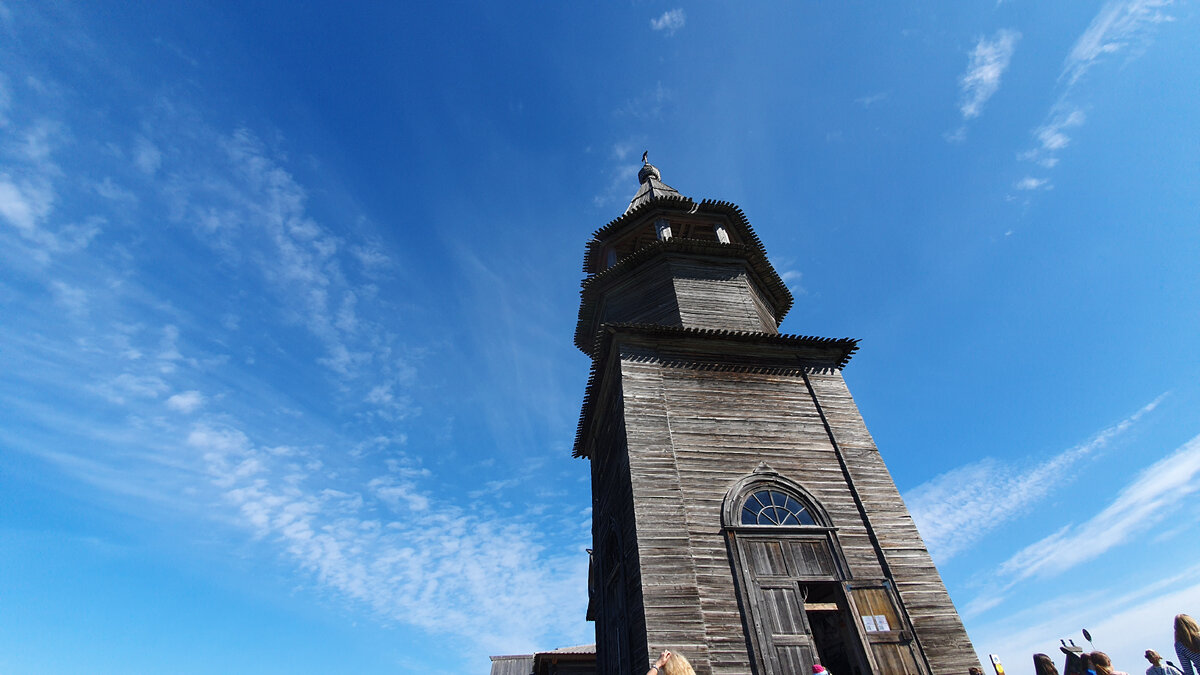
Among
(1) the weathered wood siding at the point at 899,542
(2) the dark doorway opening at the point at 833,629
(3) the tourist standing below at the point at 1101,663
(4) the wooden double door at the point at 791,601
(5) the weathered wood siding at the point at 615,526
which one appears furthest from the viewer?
(5) the weathered wood siding at the point at 615,526

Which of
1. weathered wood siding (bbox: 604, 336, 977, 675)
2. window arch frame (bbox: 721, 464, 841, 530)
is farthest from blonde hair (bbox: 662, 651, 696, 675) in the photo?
window arch frame (bbox: 721, 464, 841, 530)

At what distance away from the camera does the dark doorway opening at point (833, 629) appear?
32.7 ft

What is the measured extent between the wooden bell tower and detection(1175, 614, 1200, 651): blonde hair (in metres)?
4.82

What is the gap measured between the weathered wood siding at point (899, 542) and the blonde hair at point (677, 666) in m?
8.67

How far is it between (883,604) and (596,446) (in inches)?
338

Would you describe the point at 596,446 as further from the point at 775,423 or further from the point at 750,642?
the point at 750,642

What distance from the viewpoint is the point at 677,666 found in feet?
11.8

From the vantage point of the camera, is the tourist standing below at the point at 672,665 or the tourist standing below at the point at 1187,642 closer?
the tourist standing below at the point at 672,665

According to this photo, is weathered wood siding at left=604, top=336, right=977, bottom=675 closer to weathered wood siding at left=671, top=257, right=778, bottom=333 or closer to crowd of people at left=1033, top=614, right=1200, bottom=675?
weathered wood siding at left=671, top=257, right=778, bottom=333

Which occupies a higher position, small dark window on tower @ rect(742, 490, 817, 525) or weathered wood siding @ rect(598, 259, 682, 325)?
weathered wood siding @ rect(598, 259, 682, 325)

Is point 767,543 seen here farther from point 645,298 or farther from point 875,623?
point 645,298

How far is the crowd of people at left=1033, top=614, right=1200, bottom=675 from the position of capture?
16.4ft

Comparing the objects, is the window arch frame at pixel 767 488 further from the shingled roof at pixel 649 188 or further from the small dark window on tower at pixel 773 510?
the shingled roof at pixel 649 188

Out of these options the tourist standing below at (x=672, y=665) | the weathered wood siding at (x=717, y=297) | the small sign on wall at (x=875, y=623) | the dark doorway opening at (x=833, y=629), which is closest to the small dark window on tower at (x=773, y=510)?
the dark doorway opening at (x=833, y=629)
